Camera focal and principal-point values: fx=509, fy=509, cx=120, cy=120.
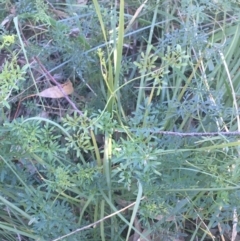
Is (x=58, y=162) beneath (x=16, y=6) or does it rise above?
beneath

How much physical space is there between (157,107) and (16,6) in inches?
19.5

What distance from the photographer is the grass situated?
109 centimetres

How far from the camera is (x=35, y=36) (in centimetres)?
140

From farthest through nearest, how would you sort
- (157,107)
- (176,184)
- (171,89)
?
(171,89)
(157,107)
(176,184)

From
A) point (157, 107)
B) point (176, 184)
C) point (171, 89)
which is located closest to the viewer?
point (176, 184)

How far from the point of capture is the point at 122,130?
1100mm

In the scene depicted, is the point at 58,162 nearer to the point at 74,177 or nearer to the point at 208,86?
the point at 74,177

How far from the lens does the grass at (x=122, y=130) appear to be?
43.0 inches

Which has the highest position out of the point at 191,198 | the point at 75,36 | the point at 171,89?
the point at 75,36

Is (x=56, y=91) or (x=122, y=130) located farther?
(x=56, y=91)

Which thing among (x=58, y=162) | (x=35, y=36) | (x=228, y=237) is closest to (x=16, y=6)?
(x=35, y=36)

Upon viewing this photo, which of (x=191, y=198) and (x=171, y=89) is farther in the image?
(x=171, y=89)

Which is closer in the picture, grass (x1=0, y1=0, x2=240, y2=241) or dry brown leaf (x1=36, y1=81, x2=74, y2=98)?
grass (x1=0, y1=0, x2=240, y2=241)

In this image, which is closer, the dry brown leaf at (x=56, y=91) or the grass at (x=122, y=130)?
the grass at (x=122, y=130)
